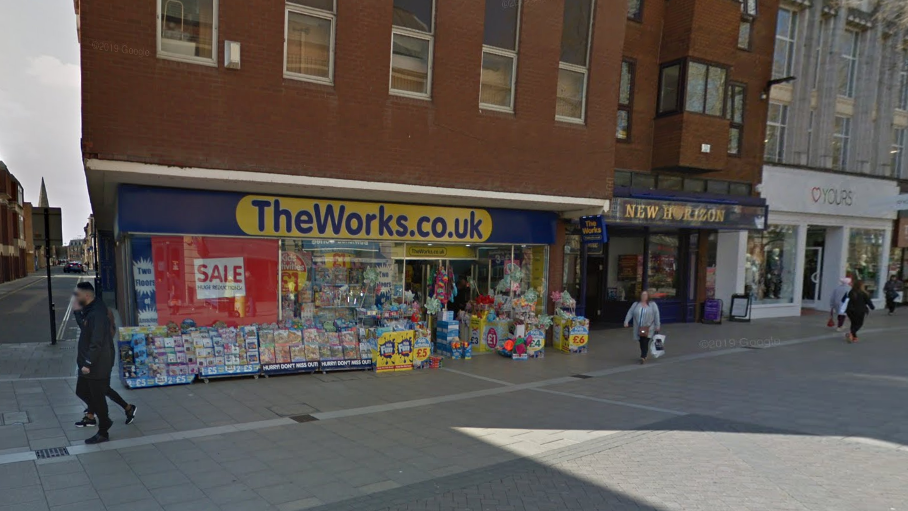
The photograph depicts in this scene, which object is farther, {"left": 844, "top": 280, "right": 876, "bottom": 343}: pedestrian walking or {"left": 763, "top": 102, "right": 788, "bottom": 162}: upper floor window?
{"left": 763, "top": 102, "right": 788, "bottom": 162}: upper floor window

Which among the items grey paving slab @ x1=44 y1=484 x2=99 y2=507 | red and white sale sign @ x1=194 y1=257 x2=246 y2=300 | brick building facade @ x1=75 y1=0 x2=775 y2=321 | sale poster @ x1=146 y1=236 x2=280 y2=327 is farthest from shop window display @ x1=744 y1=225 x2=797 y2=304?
grey paving slab @ x1=44 y1=484 x2=99 y2=507

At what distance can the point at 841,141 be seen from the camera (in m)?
22.2

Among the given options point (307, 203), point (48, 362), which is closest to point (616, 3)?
point (307, 203)

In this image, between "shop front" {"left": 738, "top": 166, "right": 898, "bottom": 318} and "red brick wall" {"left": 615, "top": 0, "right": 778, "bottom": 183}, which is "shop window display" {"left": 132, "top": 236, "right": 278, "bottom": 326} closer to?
"red brick wall" {"left": 615, "top": 0, "right": 778, "bottom": 183}

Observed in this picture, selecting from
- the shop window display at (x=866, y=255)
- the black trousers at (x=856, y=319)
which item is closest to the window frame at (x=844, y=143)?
the shop window display at (x=866, y=255)

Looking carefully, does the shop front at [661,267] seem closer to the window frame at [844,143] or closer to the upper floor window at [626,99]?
the upper floor window at [626,99]

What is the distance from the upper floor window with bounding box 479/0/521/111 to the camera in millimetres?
10859

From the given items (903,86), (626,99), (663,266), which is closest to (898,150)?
(903,86)

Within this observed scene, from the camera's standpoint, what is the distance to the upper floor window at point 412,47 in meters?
9.81

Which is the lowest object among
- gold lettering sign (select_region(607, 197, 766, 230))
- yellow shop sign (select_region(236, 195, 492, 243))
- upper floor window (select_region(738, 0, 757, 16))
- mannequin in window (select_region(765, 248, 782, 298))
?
mannequin in window (select_region(765, 248, 782, 298))

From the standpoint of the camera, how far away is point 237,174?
27.3 feet

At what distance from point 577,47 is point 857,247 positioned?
18114 millimetres

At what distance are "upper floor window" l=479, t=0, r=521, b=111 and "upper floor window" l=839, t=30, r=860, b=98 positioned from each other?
1799cm

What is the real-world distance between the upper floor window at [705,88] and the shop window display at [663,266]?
13.5 feet
